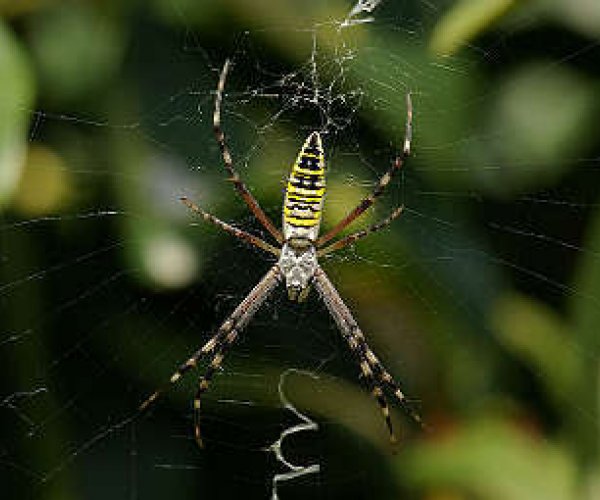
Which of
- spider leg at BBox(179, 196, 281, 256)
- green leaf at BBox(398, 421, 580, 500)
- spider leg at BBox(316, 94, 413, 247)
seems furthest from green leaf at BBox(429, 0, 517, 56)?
green leaf at BBox(398, 421, 580, 500)

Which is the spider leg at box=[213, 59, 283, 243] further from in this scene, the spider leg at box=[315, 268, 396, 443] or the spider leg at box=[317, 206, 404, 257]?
the spider leg at box=[315, 268, 396, 443]

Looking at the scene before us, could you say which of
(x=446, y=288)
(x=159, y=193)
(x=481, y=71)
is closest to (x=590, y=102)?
(x=481, y=71)

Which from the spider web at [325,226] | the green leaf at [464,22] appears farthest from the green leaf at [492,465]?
the green leaf at [464,22]

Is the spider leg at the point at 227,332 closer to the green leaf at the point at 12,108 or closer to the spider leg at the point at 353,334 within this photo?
the spider leg at the point at 353,334

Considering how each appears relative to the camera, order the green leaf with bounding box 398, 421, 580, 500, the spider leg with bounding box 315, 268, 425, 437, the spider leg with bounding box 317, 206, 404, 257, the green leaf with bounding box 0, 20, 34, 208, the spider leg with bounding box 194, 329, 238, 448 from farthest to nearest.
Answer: the spider leg with bounding box 315, 268, 425, 437
the spider leg with bounding box 194, 329, 238, 448
the spider leg with bounding box 317, 206, 404, 257
the green leaf with bounding box 398, 421, 580, 500
the green leaf with bounding box 0, 20, 34, 208

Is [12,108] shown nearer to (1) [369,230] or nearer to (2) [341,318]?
(1) [369,230]

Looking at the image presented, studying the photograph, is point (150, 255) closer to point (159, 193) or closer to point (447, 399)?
point (159, 193)

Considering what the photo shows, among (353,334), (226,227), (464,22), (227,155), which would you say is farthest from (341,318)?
(464,22)
